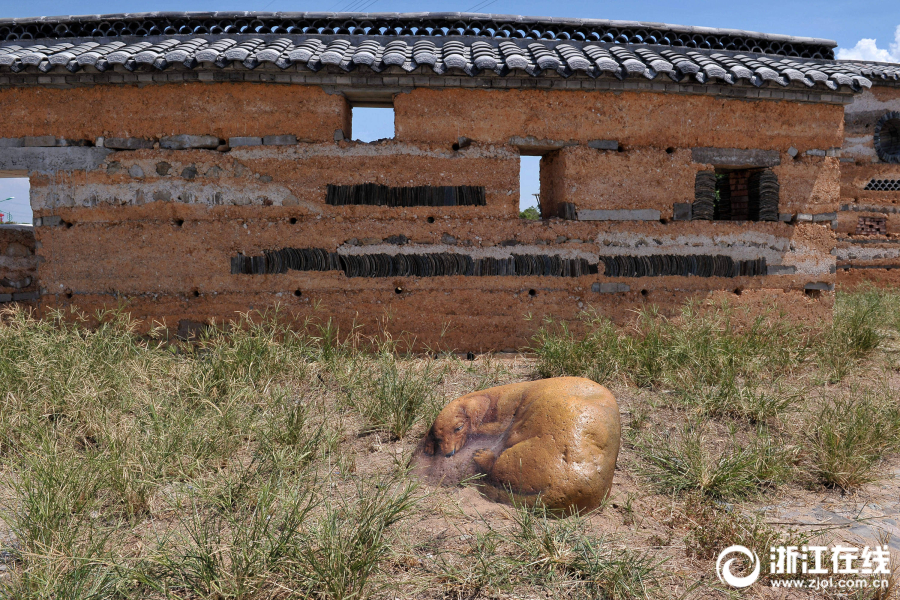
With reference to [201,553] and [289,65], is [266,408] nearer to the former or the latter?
[201,553]

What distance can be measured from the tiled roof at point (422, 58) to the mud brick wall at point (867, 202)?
199 inches

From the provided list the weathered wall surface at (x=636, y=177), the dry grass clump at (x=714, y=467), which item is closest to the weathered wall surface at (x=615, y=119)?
the weathered wall surface at (x=636, y=177)

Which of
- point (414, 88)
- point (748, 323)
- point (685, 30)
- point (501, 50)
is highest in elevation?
point (685, 30)

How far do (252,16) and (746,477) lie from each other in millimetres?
7020

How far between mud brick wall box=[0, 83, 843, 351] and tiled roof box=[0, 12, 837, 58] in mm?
1478

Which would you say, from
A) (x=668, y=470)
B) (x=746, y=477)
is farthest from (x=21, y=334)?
(x=746, y=477)

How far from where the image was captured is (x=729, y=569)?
238cm

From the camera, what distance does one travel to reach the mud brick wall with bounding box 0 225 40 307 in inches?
247

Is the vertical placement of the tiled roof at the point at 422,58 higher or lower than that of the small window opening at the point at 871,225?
higher

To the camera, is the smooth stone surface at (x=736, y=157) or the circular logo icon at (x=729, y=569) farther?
the smooth stone surface at (x=736, y=157)

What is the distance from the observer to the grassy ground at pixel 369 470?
2.21m

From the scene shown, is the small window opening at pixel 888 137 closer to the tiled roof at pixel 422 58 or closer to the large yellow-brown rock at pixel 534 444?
the tiled roof at pixel 422 58

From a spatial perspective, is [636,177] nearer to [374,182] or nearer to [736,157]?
[736,157]

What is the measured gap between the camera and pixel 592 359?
190 inches
